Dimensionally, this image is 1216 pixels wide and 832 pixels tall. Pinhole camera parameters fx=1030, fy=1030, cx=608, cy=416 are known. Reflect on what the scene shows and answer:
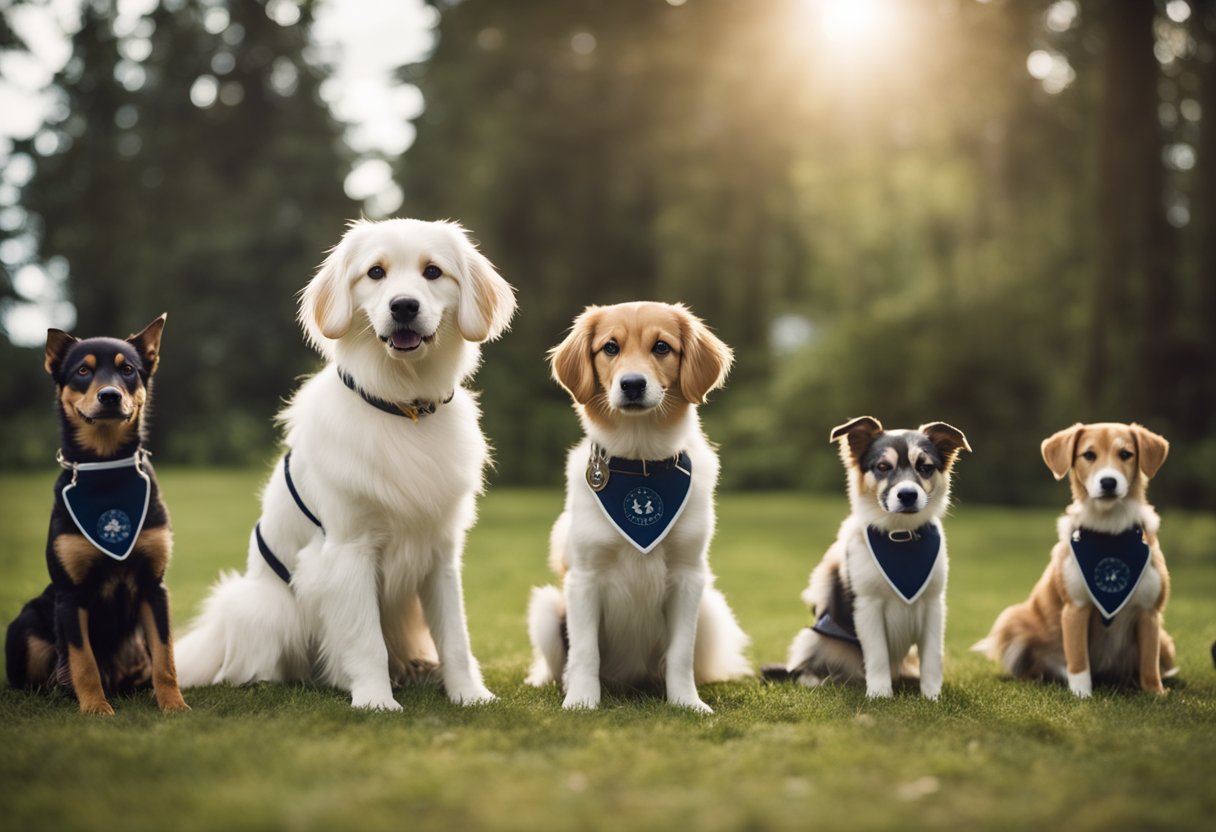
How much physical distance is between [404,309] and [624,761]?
6.95 feet

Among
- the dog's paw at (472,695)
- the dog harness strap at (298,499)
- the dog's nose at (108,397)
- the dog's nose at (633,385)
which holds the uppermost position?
the dog's nose at (633,385)

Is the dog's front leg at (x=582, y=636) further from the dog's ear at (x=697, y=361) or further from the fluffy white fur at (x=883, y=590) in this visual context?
the fluffy white fur at (x=883, y=590)

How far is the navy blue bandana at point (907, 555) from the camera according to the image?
16.7 feet

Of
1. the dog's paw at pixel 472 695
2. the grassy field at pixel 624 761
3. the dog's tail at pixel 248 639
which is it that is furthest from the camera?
the dog's tail at pixel 248 639

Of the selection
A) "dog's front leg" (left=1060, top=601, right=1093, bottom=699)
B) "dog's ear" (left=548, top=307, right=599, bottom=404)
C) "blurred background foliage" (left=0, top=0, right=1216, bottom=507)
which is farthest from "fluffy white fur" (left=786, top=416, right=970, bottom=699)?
"blurred background foliage" (left=0, top=0, right=1216, bottom=507)

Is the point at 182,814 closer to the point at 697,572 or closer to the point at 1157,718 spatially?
the point at 697,572

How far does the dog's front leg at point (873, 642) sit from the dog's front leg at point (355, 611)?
2.30 m

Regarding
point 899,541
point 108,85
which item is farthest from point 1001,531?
point 108,85

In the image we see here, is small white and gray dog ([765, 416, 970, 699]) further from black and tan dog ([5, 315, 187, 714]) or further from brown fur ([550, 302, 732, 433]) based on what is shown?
black and tan dog ([5, 315, 187, 714])

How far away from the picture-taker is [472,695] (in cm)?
495

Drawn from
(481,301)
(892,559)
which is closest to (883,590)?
(892,559)

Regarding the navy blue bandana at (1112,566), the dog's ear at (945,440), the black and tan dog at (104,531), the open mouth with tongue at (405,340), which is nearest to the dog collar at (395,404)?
the open mouth with tongue at (405,340)

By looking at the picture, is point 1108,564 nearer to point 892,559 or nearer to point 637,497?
point 892,559

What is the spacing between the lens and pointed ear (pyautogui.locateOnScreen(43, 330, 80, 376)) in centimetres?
460
